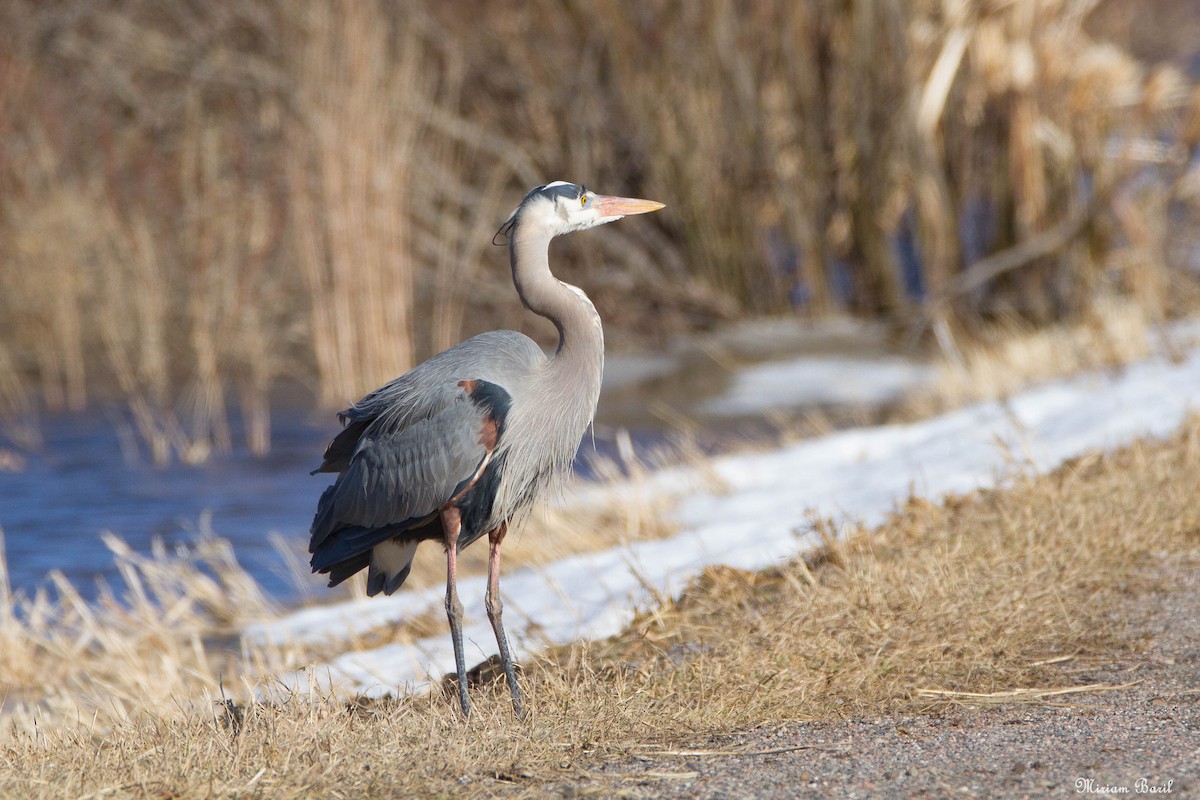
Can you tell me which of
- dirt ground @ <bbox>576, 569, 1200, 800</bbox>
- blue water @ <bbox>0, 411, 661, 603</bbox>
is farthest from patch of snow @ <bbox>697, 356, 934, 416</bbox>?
dirt ground @ <bbox>576, 569, 1200, 800</bbox>

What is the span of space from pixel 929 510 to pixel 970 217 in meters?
7.16

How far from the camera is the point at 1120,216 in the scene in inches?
413

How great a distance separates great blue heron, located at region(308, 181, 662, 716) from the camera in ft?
13.0

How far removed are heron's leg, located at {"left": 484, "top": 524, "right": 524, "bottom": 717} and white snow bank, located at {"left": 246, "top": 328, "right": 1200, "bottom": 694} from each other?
99 mm

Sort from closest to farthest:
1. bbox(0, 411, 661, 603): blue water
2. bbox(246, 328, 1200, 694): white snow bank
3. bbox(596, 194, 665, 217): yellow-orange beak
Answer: bbox(596, 194, 665, 217): yellow-orange beak → bbox(246, 328, 1200, 694): white snow bank → bbox(0, 411, 661, 603): blue water

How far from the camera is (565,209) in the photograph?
4.18m

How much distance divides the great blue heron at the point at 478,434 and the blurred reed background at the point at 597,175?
5.69 m

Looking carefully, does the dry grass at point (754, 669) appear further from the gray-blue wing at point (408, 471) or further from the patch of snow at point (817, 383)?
the patch of snow at point (817, 383)

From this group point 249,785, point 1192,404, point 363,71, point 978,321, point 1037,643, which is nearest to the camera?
point 249,785

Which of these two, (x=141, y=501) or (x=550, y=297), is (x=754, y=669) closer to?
(x=550, y=297)

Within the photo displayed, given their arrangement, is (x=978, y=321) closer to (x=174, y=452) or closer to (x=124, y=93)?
(x=174, y=452)

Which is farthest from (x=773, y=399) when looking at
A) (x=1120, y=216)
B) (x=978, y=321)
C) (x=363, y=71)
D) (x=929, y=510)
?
(x=929, y=510)

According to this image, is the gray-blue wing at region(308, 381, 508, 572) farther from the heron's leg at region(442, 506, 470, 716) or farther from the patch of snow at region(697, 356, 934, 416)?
the patch of snow at region(697, 356, 934, 416)

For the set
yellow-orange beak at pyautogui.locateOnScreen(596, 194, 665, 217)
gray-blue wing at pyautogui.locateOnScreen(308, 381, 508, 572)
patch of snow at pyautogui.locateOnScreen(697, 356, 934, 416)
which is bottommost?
patch of snow at pyautogui.locateOnScreen(697, 356, 934, 416)
